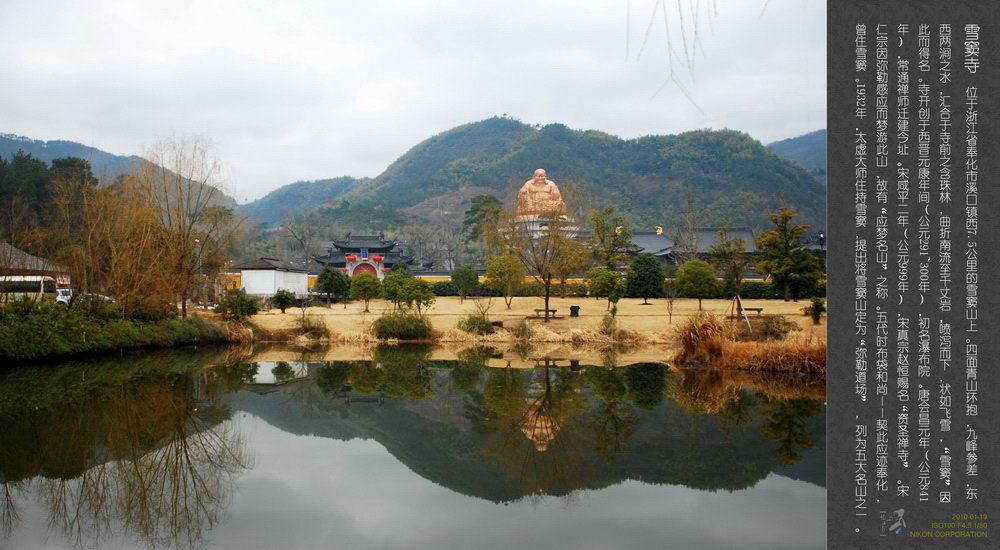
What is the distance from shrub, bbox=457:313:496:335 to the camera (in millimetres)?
16750

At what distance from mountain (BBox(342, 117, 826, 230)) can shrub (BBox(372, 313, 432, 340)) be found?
20.7 meters

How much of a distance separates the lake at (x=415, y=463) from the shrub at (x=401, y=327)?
6.58 m

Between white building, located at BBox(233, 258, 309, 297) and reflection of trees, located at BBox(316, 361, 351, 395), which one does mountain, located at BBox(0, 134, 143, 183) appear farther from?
reflection of trees, located at BBox(316, 361, 351, 395)

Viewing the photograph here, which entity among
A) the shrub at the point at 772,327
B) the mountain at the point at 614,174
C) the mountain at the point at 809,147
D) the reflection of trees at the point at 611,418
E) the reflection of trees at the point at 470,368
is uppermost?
the mountain at the point at 614,174

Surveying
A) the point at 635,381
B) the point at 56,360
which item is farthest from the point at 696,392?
the point at 56,360

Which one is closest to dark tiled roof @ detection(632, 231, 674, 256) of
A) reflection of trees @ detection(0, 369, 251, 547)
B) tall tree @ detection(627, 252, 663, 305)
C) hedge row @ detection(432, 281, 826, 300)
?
hedge row @ detection(432, 281, 826, 300)

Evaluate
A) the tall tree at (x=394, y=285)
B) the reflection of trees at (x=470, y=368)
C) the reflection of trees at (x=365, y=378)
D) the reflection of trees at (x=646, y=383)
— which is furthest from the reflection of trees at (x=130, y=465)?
the tall tree at (x=394, y=285)

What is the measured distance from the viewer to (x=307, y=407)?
8.13 metres

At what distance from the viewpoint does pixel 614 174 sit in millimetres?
63750

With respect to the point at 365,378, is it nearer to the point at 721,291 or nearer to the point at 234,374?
the point at 234,374

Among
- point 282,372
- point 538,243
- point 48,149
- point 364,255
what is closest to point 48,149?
point 48,149

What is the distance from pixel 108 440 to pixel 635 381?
711 cm

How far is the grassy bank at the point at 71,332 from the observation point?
456 inches

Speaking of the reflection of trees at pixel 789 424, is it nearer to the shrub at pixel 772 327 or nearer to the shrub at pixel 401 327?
the shrub at pixel 772 327
